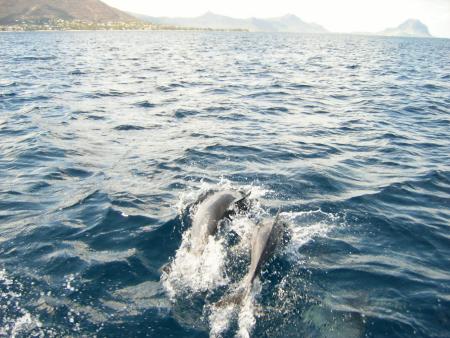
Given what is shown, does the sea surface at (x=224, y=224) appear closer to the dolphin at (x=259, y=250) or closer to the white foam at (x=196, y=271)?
the white foam at (x=196, y=271)

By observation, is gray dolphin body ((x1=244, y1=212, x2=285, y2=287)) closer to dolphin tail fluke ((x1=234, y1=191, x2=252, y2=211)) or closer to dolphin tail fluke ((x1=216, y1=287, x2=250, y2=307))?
dolphin tail fluke ((x1=216, y1=287, x2=250, y2=307))

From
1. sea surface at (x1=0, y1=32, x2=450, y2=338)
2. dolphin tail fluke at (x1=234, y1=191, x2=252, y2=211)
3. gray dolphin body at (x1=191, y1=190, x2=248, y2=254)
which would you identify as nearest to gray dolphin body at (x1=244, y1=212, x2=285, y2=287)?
sea surface at (x1=0, y1=32, x2=450, y2=338)

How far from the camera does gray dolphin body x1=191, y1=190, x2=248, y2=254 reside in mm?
8836

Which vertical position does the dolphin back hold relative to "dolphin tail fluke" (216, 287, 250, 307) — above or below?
above

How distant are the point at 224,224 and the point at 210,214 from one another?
47 centimetres

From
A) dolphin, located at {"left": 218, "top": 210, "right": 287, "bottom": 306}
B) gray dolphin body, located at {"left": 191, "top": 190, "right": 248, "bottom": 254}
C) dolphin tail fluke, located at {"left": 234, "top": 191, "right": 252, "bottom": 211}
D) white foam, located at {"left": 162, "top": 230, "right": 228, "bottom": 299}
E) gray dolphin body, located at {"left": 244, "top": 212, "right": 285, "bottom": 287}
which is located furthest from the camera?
dolphin tail fluke, located at {"left": 234, "top": 191, "right": 252, "bottom": 211}

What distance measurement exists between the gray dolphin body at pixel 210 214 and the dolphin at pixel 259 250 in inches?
43.1

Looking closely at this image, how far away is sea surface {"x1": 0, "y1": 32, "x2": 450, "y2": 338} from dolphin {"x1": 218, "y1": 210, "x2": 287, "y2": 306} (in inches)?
7.6

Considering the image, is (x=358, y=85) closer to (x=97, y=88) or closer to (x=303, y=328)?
(x=97, y=88)

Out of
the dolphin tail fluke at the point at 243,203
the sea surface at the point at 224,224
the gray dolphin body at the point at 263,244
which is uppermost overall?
the gray dolphin body at the point at 263,244

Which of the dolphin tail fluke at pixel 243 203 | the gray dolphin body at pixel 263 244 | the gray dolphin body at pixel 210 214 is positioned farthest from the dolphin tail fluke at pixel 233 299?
the dolphin tail fluke at pixel 243 203

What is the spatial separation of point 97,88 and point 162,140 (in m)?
15.6

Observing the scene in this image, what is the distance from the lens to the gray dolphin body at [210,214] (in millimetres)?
8836

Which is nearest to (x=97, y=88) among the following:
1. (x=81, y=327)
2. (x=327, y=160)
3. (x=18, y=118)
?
(x=18, y=118)
